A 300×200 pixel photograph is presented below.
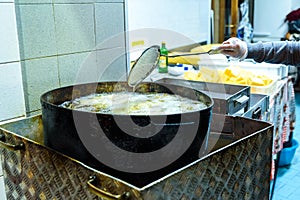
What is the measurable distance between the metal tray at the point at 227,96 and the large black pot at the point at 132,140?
0.64 metres

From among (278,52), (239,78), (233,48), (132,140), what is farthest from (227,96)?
(132,140)

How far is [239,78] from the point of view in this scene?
217cm

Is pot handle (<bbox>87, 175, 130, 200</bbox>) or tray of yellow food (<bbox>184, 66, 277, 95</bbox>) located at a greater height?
tray of yellow food (<bbox>184, 66, 277, 95</bbox>)

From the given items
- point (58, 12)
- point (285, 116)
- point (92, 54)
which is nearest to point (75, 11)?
point (58, 12)

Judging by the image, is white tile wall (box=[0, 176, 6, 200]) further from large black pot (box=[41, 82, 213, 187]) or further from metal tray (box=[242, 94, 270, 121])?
metal tray (box=[242, 94, 270, 121])

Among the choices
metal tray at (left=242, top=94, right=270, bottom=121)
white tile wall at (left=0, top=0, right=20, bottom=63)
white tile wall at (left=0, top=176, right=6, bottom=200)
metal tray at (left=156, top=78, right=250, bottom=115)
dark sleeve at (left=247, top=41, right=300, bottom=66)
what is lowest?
white tile wall at (left=0, top=176, right=6, bottom=200)

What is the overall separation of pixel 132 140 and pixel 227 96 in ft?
2.87

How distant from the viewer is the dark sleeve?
1744mm

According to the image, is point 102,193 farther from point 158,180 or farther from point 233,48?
point 233,48

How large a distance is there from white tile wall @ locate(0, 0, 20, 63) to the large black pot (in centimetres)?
36

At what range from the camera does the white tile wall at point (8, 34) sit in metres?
1.17

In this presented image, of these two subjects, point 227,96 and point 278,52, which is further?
point 278,52

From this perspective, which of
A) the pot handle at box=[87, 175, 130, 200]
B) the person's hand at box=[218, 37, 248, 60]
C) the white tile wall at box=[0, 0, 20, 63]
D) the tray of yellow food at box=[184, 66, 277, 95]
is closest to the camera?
the pot handle at box=[87, 175, 130, 200]

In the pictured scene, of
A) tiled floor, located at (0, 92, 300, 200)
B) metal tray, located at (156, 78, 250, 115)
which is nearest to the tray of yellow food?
metal tray, located at (156, 78, 250, 115)
